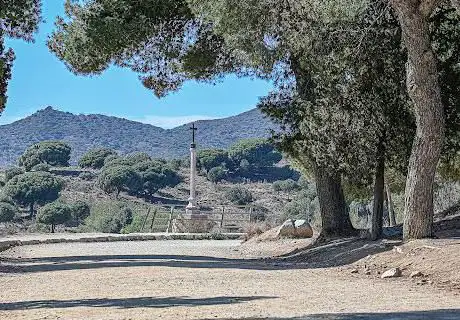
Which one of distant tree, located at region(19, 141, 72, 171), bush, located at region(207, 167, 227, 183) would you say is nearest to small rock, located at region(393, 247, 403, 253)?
bush, located at region(207, 167, 227, 183)

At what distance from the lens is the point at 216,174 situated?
8175cm

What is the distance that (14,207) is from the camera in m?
61.8

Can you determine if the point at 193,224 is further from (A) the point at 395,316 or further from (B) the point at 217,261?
(A) the point at 395,316

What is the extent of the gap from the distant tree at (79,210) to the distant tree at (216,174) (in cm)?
2005

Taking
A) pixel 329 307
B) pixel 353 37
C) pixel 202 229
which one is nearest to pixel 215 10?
pixel 353 37

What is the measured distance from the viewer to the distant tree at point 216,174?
80750 mm

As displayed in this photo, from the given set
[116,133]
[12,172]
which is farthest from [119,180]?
[116,133]

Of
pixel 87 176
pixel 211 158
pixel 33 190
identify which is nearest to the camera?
pixel 33 190

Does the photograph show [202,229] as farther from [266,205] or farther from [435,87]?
[266,205]

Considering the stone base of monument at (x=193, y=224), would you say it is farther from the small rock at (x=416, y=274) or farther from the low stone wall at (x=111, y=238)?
the small rock at (x=416, y=274)

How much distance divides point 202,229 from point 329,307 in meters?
25.6

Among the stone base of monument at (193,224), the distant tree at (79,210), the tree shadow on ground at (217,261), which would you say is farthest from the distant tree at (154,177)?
the tree shadow on ground at (217,261)

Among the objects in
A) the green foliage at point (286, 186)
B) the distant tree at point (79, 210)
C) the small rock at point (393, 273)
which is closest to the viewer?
the small rock at point (393, 273)

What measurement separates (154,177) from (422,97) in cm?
6294
